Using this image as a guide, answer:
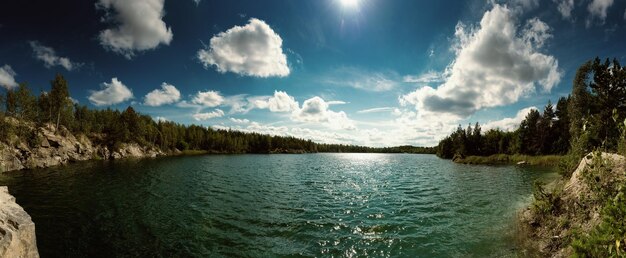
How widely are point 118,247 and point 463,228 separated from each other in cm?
2053

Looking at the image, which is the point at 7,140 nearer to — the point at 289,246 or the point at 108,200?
the point at 108,200

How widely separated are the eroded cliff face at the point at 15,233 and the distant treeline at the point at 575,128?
49.3 feet

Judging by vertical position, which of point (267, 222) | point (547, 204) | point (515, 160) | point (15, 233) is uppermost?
point (515, 160)

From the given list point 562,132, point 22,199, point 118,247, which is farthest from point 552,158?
point 22,199

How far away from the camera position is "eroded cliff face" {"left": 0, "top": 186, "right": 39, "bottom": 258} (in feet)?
25.9

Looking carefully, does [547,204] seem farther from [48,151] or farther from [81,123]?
[81,123]

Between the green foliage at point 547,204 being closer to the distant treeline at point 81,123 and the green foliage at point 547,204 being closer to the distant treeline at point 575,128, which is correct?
the distant treeline at point 575,128

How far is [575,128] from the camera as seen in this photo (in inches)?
1766

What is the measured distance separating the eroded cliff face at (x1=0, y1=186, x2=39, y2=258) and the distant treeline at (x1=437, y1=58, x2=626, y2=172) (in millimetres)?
15030

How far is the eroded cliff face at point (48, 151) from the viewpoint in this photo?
172 ft

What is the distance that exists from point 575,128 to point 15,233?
65072 millimetres

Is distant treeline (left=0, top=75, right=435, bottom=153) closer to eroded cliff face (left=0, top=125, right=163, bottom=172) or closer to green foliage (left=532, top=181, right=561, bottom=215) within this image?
eroded cliff face (left=0, top=125, right=163, bottom=172)

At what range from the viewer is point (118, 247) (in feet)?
46.9

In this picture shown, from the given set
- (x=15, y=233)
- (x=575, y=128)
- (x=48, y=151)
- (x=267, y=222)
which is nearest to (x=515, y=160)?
(x=575, y=128)
